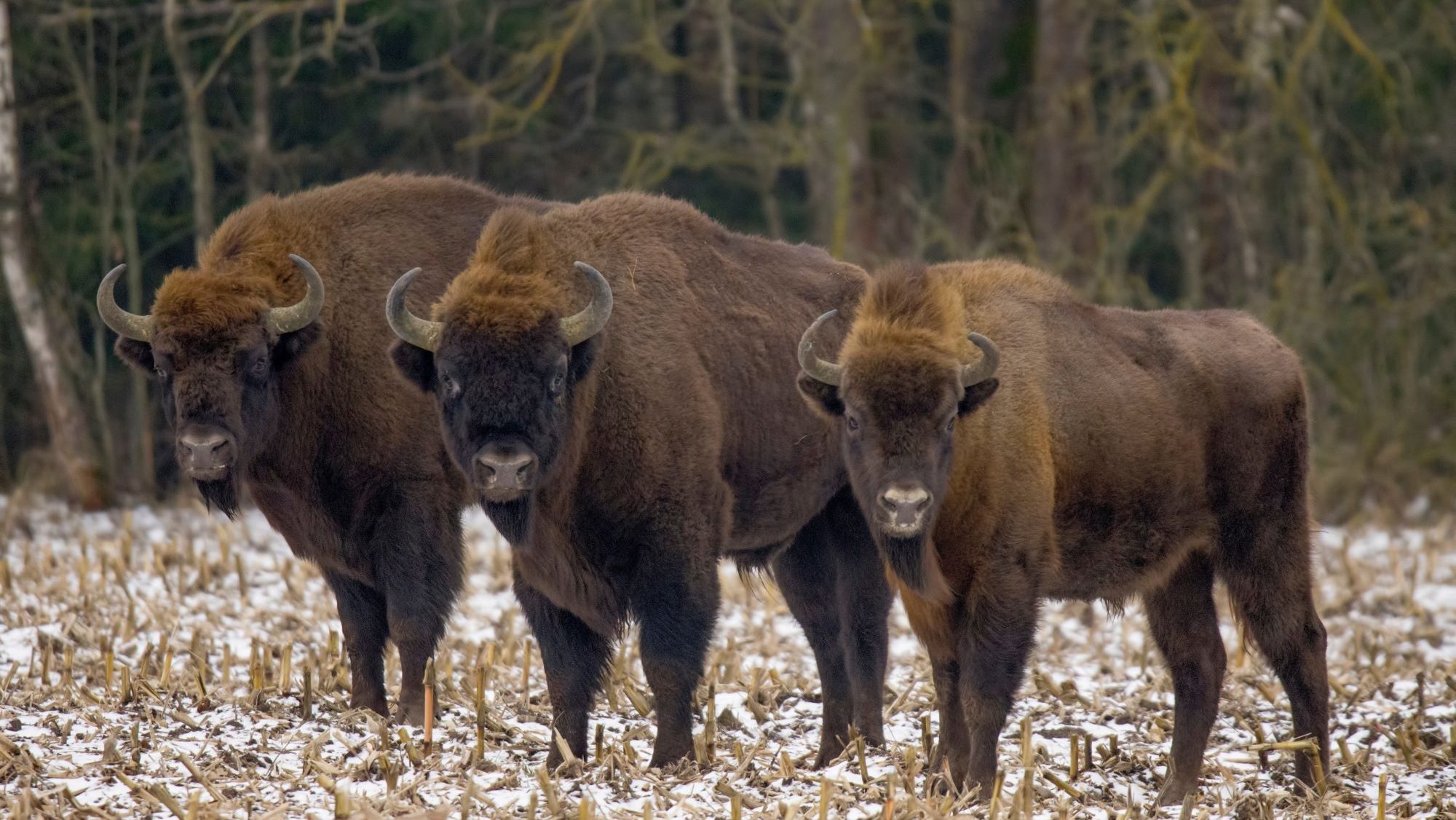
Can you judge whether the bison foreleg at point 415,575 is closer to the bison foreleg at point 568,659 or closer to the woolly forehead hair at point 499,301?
the bison foreleg at point 568,659

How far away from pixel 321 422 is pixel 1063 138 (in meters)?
11.1

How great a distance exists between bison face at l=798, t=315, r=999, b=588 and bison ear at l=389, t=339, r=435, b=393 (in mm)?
1537

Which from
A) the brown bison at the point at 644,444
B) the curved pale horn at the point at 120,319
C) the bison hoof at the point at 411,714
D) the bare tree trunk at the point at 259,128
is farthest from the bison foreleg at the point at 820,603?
the bare tree trunk at the point at 259,128

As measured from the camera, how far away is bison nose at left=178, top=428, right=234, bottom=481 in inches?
273

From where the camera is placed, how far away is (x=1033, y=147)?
1791cm

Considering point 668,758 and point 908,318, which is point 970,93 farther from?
point 668,758

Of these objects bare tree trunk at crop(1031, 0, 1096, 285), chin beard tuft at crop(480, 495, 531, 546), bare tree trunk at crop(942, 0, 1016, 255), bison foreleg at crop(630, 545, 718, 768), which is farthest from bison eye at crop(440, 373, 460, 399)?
bare tree trunk at crop(1031, 0, 1096, 285)

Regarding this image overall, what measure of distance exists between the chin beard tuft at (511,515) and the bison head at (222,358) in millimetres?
1450

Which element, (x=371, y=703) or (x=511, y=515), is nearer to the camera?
(x=511, y=515)

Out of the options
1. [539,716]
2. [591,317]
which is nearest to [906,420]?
[591,317]

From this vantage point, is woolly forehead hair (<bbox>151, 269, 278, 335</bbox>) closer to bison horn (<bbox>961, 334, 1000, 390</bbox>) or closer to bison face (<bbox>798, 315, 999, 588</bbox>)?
bison face (<bbox>798, 315, 999, 588</bbox>)

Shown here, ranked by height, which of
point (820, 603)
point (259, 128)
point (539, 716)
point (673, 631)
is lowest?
point (539, 716)

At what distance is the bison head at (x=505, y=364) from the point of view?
240 inches

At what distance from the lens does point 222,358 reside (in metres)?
7.11
